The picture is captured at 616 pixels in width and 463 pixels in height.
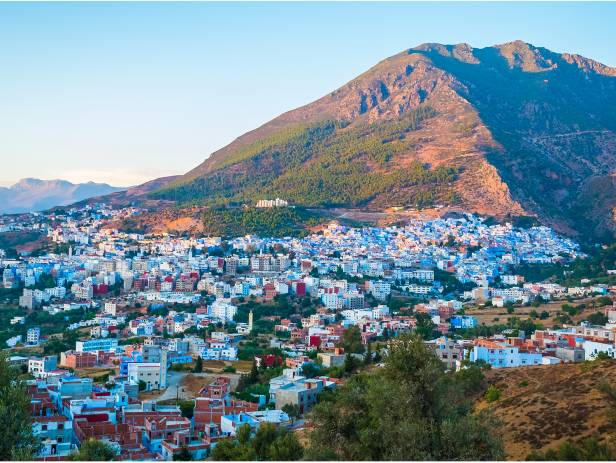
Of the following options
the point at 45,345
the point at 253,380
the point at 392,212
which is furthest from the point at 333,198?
the point at 253,380

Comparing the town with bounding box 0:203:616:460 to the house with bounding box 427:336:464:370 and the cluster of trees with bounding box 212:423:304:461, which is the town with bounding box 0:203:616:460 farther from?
the cluster of trees with bounding box 212:423:304:461

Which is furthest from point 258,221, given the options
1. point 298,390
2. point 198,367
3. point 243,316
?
point 298,390

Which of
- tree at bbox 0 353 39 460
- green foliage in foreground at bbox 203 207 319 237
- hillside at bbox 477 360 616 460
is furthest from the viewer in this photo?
green foliage in foreground at bbox 203 207 319 237

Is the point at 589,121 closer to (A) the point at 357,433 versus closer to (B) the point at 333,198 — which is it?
(B) the point at 333,198

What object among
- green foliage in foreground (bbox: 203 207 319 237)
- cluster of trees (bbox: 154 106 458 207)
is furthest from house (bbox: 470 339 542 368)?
cluster of trees (bbox: 154 106 458 207)

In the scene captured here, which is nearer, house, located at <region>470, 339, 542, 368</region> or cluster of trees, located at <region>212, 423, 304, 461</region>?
cluster of trees, located at <region>212, 423, 304, 461</region>

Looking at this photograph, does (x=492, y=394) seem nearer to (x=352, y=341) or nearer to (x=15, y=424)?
(x=15, y=424)
